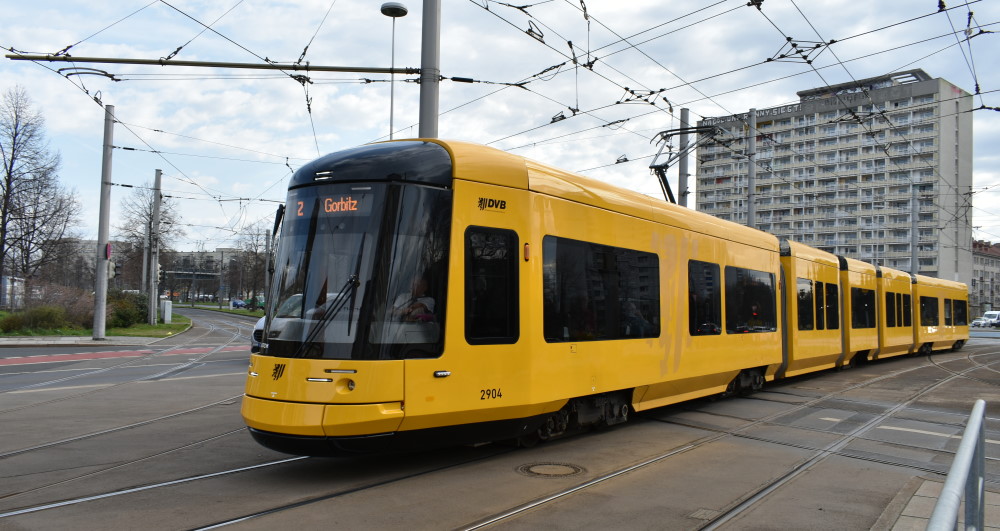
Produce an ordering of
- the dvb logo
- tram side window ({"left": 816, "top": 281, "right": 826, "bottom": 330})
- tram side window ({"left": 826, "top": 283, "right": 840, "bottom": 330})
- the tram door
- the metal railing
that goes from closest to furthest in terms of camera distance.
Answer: the metal railing < the tram door < the dvb logo < tram side window ({"left": 816, "top": 281, "right": 826, "bottom": 330}) < tram side window ({"left": 826, "top": 283, "right": 840, "bottom": 330})

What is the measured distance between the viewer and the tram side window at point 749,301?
37.3 ft

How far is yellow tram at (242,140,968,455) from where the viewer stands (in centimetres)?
595

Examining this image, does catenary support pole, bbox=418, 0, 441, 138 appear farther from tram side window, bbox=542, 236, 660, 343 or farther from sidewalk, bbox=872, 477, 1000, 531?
sidewalk, bbox=872, 477, 1000, 531

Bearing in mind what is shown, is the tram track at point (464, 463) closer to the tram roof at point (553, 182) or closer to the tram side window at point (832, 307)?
the tram roof at point (553, 182)

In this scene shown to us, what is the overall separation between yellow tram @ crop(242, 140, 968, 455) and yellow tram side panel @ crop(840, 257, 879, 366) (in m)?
10.3

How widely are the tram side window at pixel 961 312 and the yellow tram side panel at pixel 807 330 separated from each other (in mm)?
15143

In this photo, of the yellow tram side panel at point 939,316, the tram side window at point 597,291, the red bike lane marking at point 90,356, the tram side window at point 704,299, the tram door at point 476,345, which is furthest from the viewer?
the yellow tram side panel at point 939,316

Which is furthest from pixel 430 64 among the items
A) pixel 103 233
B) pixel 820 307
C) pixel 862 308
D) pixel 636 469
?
pixel 103 233

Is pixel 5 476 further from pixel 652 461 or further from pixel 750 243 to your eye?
pixel 750 243

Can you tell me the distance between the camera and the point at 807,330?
48.5 feet

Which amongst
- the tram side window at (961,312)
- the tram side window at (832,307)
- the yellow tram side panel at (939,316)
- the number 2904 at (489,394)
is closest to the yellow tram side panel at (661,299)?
the number 2904 at (489,394)

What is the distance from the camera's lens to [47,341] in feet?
82.9

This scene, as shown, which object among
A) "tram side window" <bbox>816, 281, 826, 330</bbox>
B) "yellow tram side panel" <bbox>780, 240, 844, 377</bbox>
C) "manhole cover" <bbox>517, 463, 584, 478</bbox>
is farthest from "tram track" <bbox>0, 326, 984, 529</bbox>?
"tram side window" <bbox>816, 281, 826, 330</bbox>

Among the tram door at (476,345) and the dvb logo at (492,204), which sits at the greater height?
the dvb logo at (492,204)
